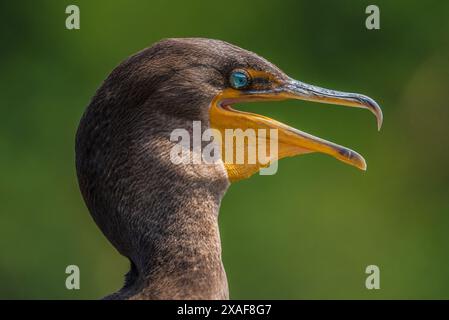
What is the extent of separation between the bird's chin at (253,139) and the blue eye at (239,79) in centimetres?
3

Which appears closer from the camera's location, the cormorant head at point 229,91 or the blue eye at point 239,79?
the cormorant head at point 229,91

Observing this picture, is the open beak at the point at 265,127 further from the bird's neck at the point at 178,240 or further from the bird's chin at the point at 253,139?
the bird's neck at the point at 178,240

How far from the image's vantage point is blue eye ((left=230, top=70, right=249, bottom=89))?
4.39 meters

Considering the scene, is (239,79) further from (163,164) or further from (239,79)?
(163,164)

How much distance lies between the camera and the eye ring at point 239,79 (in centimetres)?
439

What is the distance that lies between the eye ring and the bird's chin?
0.09ft

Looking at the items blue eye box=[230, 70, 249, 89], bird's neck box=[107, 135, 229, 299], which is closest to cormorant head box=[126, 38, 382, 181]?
blue eye box=[230, 70, 249, 89]

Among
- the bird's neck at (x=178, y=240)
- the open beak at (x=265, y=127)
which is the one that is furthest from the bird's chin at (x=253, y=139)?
the bird's neck at (x=178, y=240)

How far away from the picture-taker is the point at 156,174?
4.18 metres

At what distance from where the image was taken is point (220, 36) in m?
8.58

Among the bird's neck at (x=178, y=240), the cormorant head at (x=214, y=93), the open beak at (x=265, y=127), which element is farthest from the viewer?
the open beak at (x=265, y=127)

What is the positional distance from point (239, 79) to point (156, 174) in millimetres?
513
